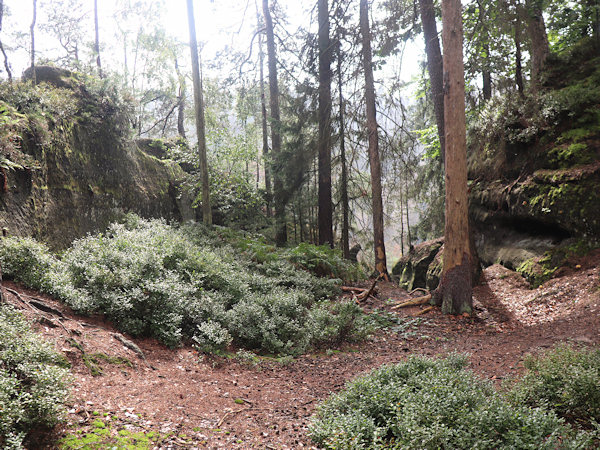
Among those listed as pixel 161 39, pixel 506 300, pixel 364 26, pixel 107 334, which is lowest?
pixel 506 300

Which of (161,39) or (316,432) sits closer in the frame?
(316,432)

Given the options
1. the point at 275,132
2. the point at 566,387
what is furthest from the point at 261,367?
the point at 275,132

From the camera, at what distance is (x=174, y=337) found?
532cm

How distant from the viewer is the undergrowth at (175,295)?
210 inches

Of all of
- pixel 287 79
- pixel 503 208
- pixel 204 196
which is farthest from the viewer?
pixel 287 79

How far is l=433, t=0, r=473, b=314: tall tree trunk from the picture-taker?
7.52m

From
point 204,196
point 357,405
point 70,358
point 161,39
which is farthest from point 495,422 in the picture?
point 161,39

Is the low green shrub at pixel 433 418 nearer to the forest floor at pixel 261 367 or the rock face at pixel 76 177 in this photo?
the forest floor at pixel 261 367

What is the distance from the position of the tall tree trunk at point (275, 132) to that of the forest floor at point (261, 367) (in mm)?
8379

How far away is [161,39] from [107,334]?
862 inches

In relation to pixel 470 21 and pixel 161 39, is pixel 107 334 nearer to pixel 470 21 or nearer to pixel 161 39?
pixel 470 21

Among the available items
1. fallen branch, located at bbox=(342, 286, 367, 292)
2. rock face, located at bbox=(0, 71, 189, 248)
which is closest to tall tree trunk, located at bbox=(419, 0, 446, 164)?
fallen branch, located at bbox=(342, 286, 367, 292)

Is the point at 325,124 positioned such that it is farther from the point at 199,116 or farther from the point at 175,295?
the point at 175,295

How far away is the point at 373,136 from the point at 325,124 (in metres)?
2.09
